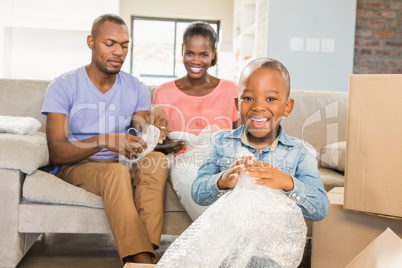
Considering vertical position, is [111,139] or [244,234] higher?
[111,139]

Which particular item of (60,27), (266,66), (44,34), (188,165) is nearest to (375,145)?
(266,66)

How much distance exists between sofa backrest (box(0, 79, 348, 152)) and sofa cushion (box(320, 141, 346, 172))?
118 mm

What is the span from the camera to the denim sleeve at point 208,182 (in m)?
0.98

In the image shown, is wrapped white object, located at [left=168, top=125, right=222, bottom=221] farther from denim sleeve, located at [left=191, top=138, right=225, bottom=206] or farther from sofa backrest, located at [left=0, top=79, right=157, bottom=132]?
sofa backrest, located at [left=0, top=79, right=157, bottom=132]

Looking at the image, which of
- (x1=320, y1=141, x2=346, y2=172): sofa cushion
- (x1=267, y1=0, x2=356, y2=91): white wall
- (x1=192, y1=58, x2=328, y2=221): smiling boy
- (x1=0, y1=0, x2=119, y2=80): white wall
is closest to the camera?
(x1=192, y1=58, x2=328, y2=221): smiling boy

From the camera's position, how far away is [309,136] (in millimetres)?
2020

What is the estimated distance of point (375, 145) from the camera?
3.52ft

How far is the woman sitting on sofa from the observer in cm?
179

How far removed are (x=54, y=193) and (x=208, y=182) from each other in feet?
2.31

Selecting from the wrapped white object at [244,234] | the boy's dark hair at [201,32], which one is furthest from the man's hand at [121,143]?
the wrapped white object at [244,234]

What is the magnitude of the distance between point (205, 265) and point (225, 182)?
20 centimetres

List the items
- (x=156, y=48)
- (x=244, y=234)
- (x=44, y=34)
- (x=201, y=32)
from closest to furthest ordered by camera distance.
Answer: (x=244, y=234)
(x=201, y=32)
(x=44, y=34)
(x=156, y=48)

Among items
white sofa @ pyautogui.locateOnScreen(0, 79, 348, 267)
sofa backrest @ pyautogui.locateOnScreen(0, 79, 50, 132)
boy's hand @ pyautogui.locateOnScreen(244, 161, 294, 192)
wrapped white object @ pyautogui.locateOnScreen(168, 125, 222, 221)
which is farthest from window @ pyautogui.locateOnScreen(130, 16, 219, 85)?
boy's hand @ pyautogui.locateOnScreen(244, 161, 294, 192)

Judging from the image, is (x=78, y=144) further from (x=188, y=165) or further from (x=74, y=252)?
(x=74, y=252)
